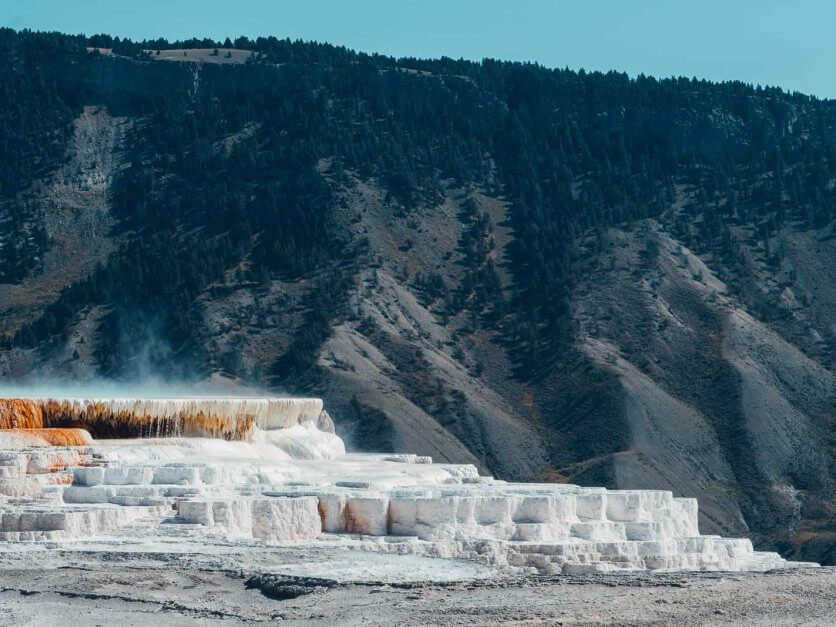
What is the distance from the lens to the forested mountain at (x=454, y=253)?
85.6 metres

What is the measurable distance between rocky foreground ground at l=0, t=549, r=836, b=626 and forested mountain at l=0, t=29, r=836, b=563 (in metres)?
40.9

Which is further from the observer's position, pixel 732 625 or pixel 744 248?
pixel 744 248

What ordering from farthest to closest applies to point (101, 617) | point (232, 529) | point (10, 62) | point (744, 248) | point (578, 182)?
point (10, 62) → point (578, 182) → point (744, 248) → point (232, 529) → point (101, 617)

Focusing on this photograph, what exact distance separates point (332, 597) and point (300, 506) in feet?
23.0

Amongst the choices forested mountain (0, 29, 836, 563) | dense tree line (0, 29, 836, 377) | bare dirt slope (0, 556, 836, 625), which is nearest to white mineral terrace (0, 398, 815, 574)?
bare dirt slope (0, 556, 836, 625)

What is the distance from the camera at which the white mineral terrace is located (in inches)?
1384

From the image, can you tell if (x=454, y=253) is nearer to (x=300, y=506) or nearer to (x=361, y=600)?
(x=300, y=506)

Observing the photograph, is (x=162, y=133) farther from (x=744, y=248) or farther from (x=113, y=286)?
(x=744, y=248)

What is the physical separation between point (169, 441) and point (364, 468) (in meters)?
4.79

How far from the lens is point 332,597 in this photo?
2908 cm

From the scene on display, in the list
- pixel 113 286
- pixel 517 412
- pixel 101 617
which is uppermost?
pixel 113 286

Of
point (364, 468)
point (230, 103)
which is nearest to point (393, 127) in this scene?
point (230, 103)

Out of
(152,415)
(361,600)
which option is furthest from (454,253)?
(361,600)

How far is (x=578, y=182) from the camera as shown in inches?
4569
